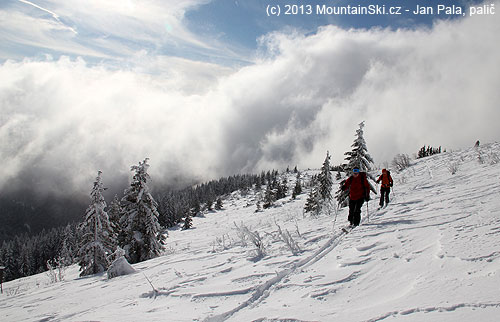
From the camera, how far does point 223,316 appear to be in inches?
137

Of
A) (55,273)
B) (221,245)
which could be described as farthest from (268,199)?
(221,245)

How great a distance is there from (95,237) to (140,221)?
4.93 m

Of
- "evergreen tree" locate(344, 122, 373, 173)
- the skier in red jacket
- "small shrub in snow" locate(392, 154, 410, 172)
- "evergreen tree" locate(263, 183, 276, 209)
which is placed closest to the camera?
the skier in red jacket

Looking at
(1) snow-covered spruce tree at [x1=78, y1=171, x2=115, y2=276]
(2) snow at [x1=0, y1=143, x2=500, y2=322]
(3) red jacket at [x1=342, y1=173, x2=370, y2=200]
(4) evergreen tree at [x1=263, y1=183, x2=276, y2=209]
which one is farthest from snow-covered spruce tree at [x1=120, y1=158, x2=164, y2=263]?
(4) evergreen tree at [x1=263, y1=183, x2=276, y2=209]

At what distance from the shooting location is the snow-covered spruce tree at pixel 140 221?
68.4 ft

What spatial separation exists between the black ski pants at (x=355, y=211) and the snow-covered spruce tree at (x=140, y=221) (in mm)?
17337

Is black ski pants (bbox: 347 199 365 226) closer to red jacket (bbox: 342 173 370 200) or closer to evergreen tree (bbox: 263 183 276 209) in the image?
red jacket (bbox: 342 173 370 200)

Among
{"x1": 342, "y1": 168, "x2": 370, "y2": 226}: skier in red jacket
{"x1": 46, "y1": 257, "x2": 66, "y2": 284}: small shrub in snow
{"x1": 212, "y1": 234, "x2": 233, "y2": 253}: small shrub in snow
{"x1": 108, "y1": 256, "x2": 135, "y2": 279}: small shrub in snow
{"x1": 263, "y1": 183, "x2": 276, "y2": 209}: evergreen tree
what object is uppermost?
{"x1": 342, "y1": 168, "x2": 370, "y2": 226}: skier in red jacket

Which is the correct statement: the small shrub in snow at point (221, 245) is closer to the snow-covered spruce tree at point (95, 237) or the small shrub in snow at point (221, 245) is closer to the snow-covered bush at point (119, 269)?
the snow-covered bush at point (119, 269)

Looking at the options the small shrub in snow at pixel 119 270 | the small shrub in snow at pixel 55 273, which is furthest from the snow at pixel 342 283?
the small shrub in snow at pixel 55 273

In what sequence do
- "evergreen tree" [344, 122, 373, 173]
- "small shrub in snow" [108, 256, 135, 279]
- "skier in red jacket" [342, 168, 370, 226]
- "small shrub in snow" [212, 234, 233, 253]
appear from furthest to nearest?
"evergreen tree" [344, 122, 373, 173], "small shrub in snow" [212, 234, 233, 253], "small shrub in snow" [108, 256, 135, 279], "skier in red jacket" [342, 168, 370, 226]

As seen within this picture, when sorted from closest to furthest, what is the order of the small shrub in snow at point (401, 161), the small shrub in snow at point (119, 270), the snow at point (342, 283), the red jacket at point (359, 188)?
the snow at point (342, 283) < the red jacket at point (359, 188) < the small shrub in snow at point (119, 270) < the small shrub in snow at point (401, 161)

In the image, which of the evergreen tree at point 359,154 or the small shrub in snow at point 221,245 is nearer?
the small shrub in snow at point 221,245

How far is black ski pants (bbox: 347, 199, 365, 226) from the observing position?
741 cm
